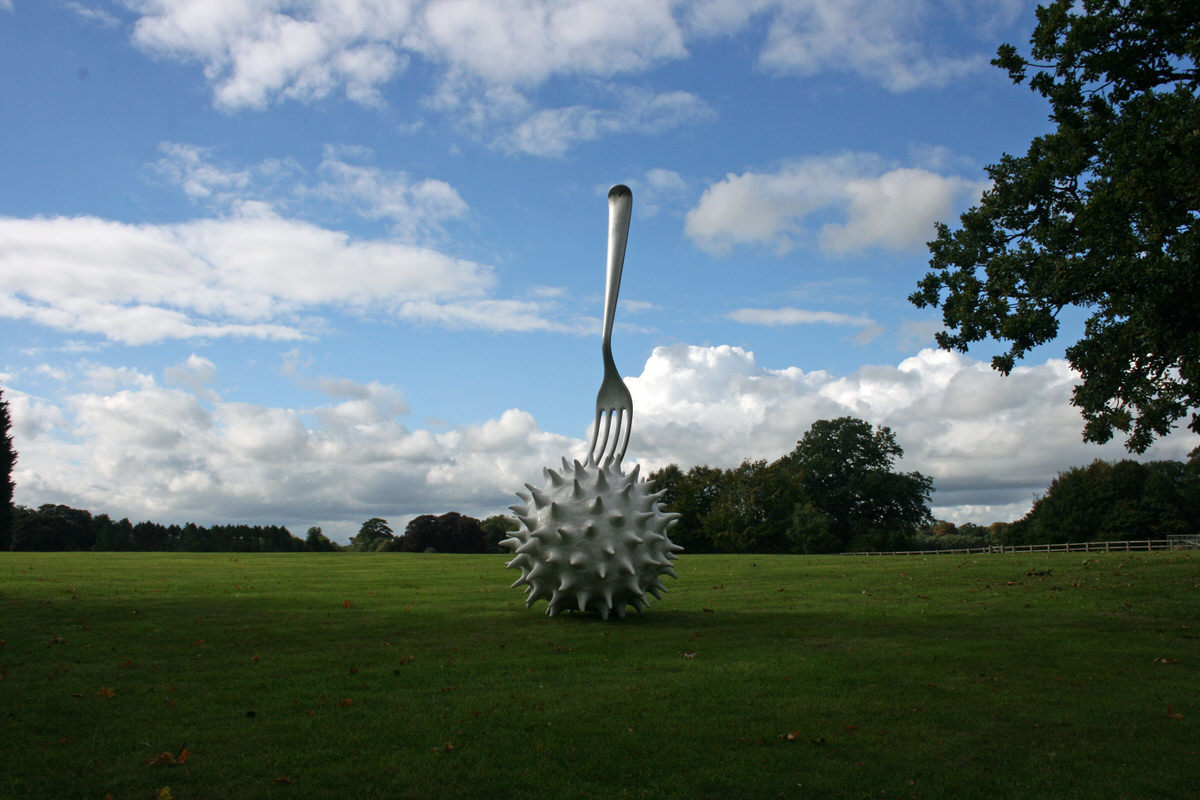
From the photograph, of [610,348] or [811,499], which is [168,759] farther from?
[811,499]

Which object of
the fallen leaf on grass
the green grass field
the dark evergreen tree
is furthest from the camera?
the dark evergreen tree

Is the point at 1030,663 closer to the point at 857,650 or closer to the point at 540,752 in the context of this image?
the point at 857,650

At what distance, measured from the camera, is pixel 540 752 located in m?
7.97

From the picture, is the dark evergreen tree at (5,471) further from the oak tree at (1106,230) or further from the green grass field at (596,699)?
the oak tree at (1106,230)

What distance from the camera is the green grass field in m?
7.38

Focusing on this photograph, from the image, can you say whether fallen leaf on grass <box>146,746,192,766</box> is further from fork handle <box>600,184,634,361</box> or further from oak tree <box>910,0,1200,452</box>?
oak tree <box>910,0,1200,452</box>

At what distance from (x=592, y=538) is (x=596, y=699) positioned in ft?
16.5

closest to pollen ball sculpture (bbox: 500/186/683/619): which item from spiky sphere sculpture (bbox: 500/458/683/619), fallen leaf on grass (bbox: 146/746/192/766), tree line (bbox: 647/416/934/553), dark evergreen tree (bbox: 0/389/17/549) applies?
spiky sphere sculpture (bbox: 500/458/683/619)

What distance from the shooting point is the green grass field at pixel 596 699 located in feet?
24.2

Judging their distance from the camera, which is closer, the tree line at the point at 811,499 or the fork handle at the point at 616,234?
the fork handle at the point at 616,234

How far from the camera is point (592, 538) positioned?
1481cm

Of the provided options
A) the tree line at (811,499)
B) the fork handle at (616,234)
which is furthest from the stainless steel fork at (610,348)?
the tree line at (811,499)

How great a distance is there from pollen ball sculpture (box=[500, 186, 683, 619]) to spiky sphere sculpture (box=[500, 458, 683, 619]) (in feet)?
0.06

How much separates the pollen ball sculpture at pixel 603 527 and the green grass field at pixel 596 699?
76cm
